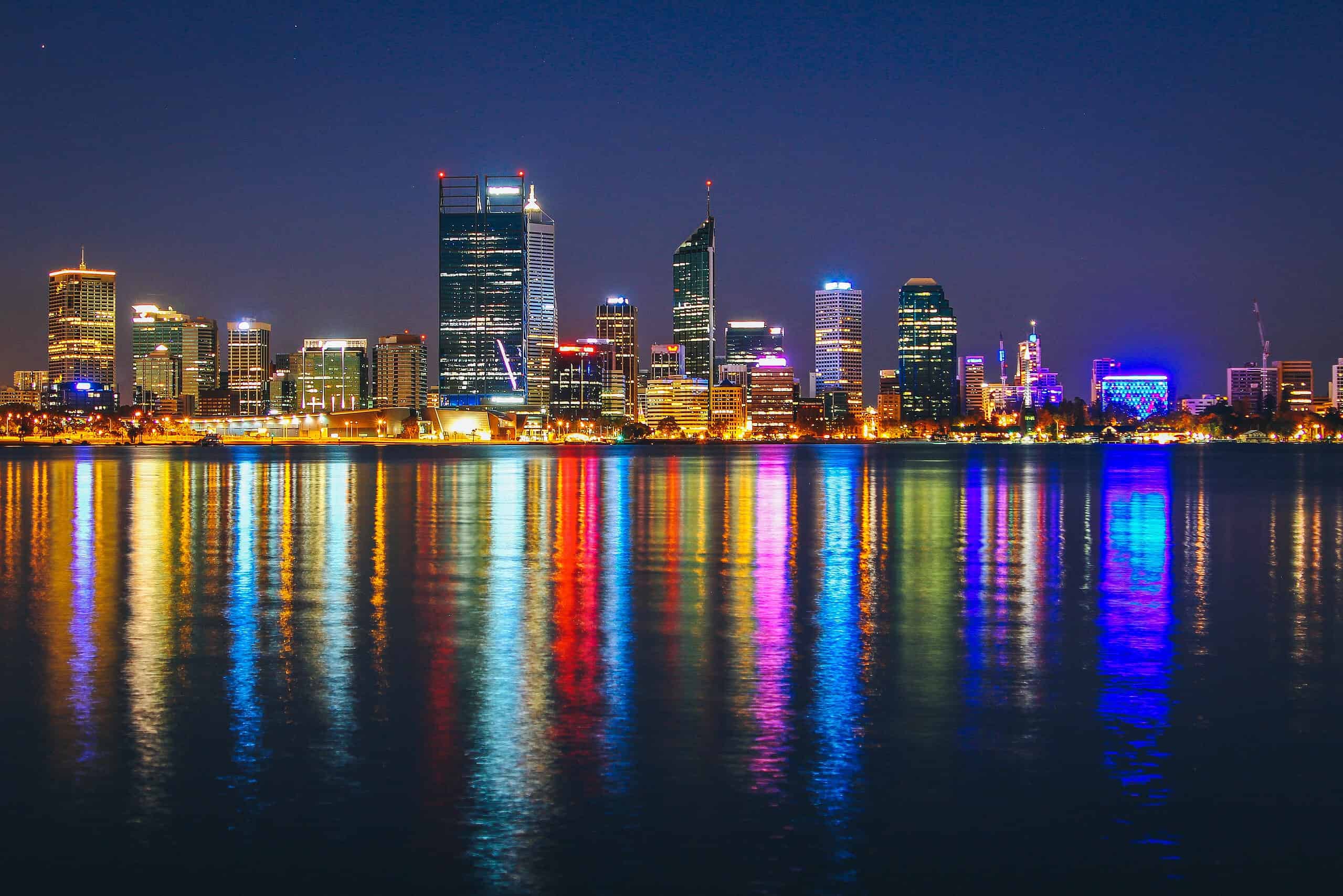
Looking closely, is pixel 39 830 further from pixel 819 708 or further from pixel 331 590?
pixel 331 590

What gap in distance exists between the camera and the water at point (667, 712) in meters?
9.13

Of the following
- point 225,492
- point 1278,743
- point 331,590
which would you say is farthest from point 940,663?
point 225,492

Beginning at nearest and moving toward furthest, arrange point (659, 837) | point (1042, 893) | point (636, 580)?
point (1042, 893) → point (659, 837) → point (636, 580)

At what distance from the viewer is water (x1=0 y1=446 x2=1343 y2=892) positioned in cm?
913

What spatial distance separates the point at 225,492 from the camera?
61656 mm

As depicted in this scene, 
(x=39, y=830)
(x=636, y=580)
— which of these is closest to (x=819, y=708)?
(x=39, y=830)

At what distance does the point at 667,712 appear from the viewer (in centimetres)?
1323

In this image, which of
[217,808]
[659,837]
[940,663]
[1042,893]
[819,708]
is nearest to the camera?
[1042,893]

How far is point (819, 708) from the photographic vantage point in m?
13.4

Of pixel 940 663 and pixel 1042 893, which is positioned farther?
pixel 940 663

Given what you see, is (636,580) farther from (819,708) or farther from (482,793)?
(482,793)

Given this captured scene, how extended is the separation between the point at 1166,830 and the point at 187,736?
9.12 metres

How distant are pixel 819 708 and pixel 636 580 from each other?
39.0ft

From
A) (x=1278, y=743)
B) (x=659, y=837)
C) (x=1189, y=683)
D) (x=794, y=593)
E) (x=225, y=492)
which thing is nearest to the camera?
(x=659, y=837)
